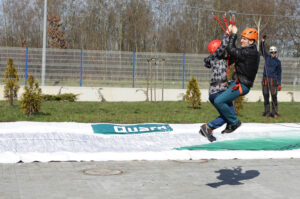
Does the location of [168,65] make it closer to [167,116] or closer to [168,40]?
[167,116]

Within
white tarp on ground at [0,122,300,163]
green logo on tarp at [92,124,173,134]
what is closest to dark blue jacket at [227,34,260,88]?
white tarp on ground at [0,122,300,163]

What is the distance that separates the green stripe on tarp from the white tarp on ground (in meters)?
0.23

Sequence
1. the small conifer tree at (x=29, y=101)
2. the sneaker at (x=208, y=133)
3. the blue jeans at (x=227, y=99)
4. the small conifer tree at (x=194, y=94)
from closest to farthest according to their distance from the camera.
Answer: the blue jeans at (x=227, y=99) → the sneaker at (x=208, y=133) → the small conifer tree at (x=29, y=101) → the small conifer tree at (x=194, y=94)

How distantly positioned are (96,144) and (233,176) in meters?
3.15

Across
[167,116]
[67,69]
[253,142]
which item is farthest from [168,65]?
[253,142]

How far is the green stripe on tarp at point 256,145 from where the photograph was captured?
30.1 ft

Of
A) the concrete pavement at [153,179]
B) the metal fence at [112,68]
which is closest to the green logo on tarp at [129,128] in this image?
the concrete pavement at [153,179]

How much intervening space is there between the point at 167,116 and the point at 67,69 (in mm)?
9136

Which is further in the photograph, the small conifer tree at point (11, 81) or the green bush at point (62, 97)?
the green bush at point (62, 97)

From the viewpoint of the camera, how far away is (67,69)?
73.9 feet

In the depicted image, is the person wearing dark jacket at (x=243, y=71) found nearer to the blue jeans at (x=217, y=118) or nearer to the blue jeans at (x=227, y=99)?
the blue jeans at (x=227, y=99)

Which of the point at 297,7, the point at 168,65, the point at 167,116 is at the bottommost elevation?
the point at 167,116

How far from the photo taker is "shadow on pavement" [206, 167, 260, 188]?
21.4ft

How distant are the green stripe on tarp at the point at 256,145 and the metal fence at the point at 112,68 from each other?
39.0 feet
